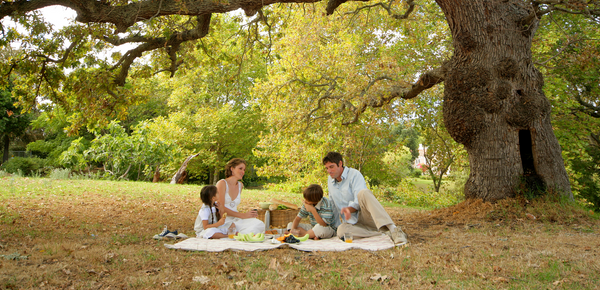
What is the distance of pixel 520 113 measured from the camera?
6.98 m

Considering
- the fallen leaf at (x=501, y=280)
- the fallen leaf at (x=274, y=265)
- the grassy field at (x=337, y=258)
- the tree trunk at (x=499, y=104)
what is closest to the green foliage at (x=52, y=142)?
the grassy field at (x=337, y=258)

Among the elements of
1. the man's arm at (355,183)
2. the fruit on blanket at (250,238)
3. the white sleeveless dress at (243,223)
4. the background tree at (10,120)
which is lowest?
the fruit on blanket at (250,238)

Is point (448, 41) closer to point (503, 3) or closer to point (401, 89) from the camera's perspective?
point (401, 89)

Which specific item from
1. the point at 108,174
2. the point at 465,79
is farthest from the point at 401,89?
the point at 108,174

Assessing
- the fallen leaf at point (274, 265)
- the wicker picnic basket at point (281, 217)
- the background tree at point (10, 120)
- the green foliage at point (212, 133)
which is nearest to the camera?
the fallen leaf at point (274, 265)

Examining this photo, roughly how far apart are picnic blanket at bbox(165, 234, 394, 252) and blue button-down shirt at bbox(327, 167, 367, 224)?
0.49m

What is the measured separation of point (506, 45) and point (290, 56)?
8.16 meters

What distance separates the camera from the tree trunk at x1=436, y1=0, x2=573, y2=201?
6988 millimetres

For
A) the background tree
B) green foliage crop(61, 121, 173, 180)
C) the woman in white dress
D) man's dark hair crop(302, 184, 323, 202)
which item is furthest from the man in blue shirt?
the background tree

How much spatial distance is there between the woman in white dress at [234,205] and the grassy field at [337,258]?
3.59 feet

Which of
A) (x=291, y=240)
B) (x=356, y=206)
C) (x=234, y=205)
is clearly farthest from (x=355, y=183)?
(x=234, y=205)

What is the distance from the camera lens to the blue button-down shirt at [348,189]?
5375 mm

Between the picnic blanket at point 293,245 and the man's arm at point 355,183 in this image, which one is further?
the man's arm at point 355,183

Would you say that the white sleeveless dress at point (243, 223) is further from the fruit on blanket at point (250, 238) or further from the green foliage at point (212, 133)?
the green foliage at point (212, 133)
